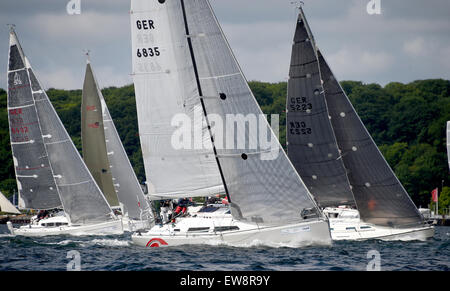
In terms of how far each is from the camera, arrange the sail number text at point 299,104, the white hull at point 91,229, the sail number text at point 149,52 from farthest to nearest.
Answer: the white hull at point 91,229, the sail number text at point 299,104, the sail number text at point 149,52

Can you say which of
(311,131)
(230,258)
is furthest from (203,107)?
(311,131)

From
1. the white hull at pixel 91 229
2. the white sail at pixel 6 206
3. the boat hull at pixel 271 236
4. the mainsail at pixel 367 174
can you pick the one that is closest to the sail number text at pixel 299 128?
the mainsail at pixel 367 174

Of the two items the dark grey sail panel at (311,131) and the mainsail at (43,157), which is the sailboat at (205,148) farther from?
the mainsail at (43,157)

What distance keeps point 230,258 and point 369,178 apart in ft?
34.7

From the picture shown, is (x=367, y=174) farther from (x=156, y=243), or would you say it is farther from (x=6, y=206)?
(x=6, y=206)

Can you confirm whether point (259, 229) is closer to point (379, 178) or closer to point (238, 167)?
point (238, 167)

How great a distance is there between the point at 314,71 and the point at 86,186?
13.0 m

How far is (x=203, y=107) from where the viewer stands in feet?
79.5

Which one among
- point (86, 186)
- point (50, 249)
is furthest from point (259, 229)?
point (86, 186)

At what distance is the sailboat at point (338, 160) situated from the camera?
1144 inches

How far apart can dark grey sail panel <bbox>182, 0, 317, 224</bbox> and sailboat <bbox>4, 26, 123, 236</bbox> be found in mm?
13451

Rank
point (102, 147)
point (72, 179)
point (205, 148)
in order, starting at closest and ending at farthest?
point (205, 148) < point (72, 179) < point (102, 147)

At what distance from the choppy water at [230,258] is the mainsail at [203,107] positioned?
6.42 feet

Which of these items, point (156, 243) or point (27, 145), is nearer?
point (156, 243)
